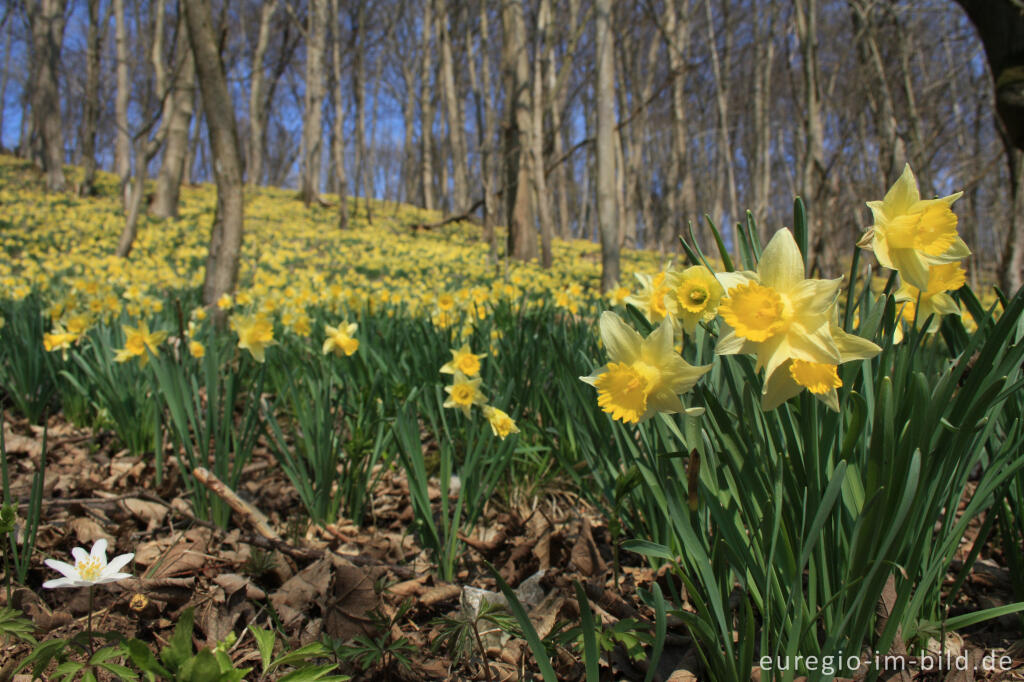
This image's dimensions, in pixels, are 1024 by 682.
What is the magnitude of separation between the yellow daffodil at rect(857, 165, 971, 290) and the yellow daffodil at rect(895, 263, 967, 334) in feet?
0.39

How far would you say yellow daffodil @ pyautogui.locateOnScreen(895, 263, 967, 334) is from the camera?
0.91 meters

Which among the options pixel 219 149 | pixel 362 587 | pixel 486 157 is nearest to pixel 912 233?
pixel 362 587

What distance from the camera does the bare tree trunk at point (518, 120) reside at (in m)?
9.84

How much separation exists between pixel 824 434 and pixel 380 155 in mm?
46709

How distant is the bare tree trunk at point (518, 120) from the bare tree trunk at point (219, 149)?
6.46 m

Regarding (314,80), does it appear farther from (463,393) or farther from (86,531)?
(463,393)

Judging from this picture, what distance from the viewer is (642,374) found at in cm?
84

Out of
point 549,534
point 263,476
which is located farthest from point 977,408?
point 263,476

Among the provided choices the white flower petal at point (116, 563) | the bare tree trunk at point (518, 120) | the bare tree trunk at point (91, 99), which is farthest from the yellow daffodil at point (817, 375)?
the bare tree trunk at point (91, 99)

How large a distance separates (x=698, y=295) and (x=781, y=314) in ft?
0.51

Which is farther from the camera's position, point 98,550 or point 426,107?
point 426,107

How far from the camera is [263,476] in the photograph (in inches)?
83.7

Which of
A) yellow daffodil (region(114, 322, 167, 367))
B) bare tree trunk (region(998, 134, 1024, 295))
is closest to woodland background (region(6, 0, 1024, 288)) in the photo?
bare tree trunk (region(998, 134, 1024, 295))

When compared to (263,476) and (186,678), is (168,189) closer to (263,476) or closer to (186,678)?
(263,476)
